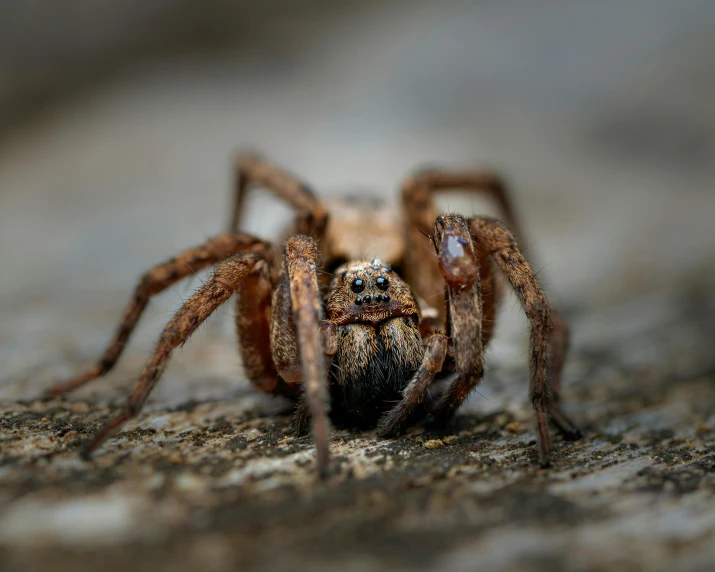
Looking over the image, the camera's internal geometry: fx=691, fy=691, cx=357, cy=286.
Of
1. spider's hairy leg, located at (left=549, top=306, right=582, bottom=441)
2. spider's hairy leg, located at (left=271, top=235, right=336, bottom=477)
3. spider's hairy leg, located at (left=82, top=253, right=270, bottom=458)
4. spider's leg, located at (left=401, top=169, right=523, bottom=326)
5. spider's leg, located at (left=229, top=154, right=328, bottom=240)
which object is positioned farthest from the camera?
spider's leg, located at (left=401, top=169, right=523, bottom=326)

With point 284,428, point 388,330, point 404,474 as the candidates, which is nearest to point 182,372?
point 284,428

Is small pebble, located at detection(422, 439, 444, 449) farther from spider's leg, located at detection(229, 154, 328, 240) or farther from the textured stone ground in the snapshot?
spider's leg, located at detection(229, 154, 328, 240)

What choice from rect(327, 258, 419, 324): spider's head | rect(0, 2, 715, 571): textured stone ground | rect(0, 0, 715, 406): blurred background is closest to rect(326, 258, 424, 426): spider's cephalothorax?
rect(327, 258, 419, 324): spider's head

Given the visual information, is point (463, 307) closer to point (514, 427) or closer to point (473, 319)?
point (473, 319)

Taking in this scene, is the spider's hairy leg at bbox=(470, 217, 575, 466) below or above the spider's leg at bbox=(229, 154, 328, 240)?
below

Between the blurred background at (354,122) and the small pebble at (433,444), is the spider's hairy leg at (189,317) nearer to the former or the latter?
the small pebble at (433,444)

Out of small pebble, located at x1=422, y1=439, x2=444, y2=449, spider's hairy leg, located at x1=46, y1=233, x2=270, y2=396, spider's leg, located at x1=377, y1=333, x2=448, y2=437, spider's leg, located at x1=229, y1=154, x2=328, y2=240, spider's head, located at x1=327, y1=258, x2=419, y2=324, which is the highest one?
spider's leg, located at x1=229, y1=154, x2=328, y2=240
